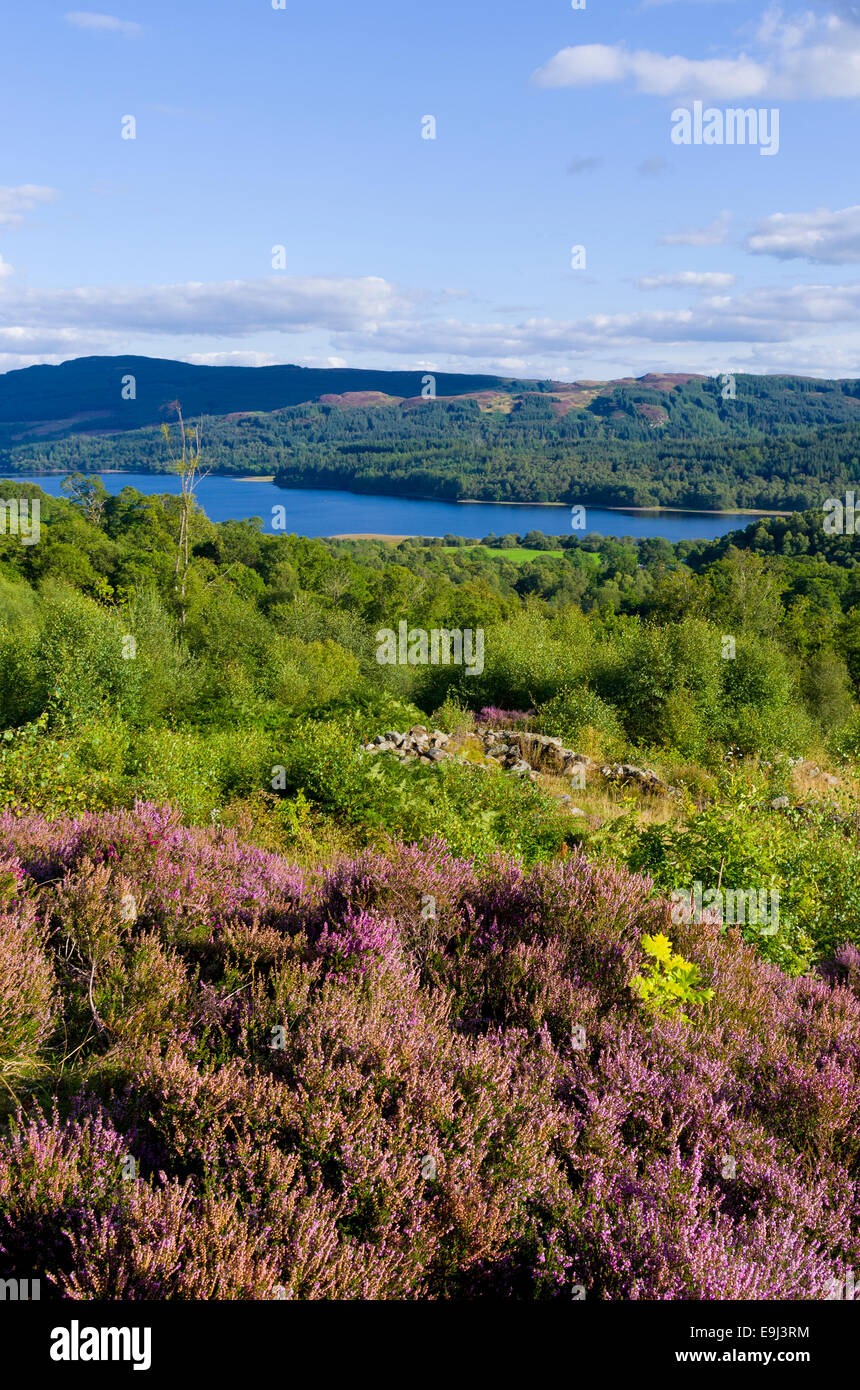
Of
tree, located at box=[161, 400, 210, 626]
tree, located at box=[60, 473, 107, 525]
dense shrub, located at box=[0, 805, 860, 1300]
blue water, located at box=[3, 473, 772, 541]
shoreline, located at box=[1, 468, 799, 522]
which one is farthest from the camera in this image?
shoreline, located at box=[1, 468, 799, 522]

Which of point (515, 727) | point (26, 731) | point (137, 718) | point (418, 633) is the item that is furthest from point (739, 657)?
point (26, 731)

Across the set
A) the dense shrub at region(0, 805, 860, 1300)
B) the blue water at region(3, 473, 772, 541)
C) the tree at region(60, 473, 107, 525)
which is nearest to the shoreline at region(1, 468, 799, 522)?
the blue water at region(3, 473, 772, 541)

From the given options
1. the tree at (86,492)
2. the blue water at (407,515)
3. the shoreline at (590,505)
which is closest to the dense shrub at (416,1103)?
the tree at (86,492)

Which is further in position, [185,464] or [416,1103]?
[185,464]

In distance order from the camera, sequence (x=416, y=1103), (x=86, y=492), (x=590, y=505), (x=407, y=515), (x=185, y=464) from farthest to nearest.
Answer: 1. (x=590, y=505)
2. (x=407, y=515)
3. (x=86, y=492)
4. (x=185, y=464)
5. (x=416, y=1103)

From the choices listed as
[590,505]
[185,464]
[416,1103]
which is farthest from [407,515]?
[416,1103]

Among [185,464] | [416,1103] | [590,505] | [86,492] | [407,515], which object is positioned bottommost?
[416,1103]

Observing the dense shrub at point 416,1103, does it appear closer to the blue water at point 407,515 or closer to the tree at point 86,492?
the tree at point 86,492

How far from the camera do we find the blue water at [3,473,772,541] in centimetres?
15100

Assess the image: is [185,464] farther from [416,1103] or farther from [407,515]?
[407,515]

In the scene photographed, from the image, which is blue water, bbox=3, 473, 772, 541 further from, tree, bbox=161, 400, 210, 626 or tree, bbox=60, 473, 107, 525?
tree, bbox=161, 400, 210, 626

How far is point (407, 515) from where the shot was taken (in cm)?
17362

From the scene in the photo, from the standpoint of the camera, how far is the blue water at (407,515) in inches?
5945

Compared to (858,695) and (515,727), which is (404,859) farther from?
(858,695)
